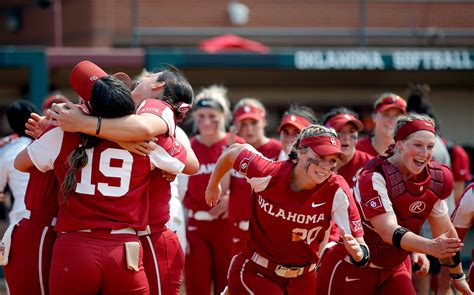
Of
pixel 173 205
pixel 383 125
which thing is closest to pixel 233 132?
pixel 383 125

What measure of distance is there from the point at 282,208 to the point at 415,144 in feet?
3.28

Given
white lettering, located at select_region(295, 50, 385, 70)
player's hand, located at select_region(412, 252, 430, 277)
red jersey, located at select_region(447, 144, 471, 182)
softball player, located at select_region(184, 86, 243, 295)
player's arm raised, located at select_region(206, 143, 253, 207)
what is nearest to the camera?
player's arm raised, located at select_region(206, 143, 253, 207)

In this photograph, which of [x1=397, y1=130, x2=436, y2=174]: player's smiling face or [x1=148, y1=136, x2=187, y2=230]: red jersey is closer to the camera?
[x1=148, y1=136, x2=187, y2=230]: red jersey

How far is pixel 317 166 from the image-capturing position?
4922 mm

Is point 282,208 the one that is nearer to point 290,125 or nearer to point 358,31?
point 290,125

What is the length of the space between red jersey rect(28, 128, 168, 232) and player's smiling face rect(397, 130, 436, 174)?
1763mm

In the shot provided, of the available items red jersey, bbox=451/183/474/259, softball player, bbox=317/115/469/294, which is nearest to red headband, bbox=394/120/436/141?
softball player, bbox=317/115/469/294

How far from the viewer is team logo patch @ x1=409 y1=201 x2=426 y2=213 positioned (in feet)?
17.8

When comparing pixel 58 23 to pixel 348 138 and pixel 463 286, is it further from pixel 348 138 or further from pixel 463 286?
pixel 463 286

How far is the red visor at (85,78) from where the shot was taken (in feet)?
14.8

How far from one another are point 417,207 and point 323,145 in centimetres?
93

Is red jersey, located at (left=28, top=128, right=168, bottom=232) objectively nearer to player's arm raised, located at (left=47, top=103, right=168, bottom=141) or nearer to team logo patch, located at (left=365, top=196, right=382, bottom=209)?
player's arm raised, located at (left=47, top=103, right=168, bottom=141)

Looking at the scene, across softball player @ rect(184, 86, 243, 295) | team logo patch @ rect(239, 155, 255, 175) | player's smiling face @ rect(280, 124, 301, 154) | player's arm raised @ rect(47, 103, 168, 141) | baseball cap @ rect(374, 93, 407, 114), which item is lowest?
softball player @ rect(184, 86, 243, 295)

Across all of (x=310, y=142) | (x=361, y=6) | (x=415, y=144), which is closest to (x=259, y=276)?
(x=310, y=142)
